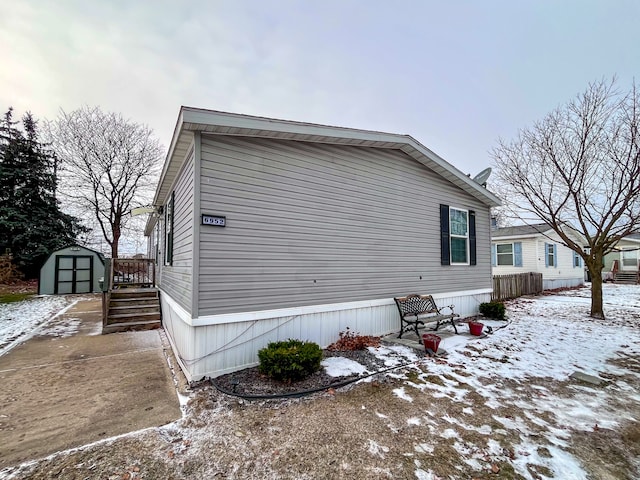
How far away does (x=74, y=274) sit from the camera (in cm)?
1417

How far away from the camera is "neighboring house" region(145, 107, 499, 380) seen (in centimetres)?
421

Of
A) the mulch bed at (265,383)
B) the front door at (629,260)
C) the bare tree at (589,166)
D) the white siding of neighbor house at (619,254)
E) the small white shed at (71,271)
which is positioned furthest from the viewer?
the front door at (629,260)

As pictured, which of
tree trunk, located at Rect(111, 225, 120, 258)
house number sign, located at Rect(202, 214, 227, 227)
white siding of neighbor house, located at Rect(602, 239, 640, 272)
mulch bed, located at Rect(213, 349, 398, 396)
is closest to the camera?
mulch bed, located at Rect(213, 349, 398, 396)

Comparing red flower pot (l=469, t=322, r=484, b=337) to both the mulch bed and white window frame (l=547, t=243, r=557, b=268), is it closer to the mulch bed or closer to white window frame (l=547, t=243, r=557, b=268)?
the mulch bed

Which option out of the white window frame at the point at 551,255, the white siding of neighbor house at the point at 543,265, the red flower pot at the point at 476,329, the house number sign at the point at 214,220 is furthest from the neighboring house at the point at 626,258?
Result: the house number sign at the point at 214,220

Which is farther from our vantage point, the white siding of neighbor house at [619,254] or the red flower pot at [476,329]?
the white siding of neighbor house at [619,254]

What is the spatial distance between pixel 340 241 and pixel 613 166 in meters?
8.96

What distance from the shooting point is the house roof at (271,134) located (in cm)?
408

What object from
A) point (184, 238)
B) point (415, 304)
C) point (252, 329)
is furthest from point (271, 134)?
point (415, 304)

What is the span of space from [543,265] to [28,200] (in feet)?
99.6

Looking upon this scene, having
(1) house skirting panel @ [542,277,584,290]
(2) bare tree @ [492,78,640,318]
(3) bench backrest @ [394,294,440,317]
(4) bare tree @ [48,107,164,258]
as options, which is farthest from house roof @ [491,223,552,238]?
(4) bare tree @ [48,107,164,258]

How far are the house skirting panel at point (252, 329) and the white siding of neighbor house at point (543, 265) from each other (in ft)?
43.9

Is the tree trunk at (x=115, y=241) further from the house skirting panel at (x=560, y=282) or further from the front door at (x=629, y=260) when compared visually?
the front door at (x=629, y=260)

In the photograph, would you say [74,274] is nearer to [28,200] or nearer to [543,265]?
[28,200]
